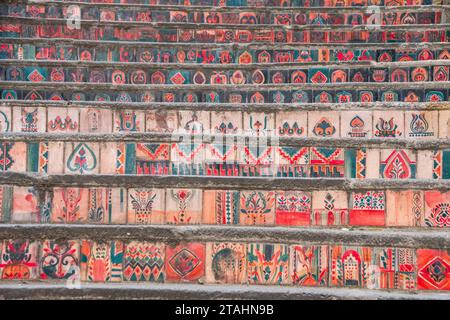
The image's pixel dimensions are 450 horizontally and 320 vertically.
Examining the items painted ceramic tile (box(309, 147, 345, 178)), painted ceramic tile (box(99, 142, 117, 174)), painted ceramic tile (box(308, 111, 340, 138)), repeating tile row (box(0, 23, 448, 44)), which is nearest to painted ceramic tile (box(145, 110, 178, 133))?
painted ceramic tile (box(99, 142, 117, 174))

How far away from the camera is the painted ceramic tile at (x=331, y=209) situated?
4445mm

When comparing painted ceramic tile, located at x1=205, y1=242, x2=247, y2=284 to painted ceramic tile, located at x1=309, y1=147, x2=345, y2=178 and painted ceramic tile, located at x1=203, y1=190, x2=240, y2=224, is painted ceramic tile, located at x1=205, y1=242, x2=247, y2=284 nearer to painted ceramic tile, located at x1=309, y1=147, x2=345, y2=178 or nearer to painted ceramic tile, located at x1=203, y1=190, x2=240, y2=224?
painted ceramic tile, located at x1=203, y1=190, x2=240, y2=224

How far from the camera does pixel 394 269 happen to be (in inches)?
165

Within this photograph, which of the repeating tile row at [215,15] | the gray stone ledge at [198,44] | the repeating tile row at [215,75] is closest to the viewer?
the repeating tile row at [215,75]

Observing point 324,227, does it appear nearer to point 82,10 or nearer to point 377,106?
point 377,106

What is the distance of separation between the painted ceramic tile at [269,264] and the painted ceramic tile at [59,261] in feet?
5.35

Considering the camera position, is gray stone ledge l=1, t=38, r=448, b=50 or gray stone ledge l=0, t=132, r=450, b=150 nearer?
gray stone ledge l=0, t=132, r=450, b=150

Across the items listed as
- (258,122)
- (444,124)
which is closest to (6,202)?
(258,122)

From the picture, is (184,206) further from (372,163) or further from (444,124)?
(444,124)

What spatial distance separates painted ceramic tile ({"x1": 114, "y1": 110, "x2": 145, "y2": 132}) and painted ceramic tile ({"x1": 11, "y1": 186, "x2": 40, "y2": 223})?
4.46 feet

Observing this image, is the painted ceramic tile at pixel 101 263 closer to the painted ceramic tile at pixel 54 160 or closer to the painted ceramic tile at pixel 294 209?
the painted ceramic tile at pixel 54 160

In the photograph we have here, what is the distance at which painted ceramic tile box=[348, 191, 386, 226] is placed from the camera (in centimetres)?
441

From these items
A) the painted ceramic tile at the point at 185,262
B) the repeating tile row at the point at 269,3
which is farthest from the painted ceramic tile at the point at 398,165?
the repeating tile row at the point at 269,3

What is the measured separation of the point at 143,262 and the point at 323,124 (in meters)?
2.45
